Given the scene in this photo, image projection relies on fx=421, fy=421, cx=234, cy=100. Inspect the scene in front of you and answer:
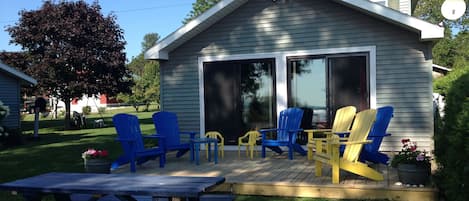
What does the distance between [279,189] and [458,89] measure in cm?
221

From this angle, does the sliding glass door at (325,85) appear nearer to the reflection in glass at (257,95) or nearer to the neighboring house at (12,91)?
the reflection in glass at (257,95)

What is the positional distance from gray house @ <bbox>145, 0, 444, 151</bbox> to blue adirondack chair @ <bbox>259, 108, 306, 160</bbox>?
693 mm

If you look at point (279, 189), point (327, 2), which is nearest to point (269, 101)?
point (327, 2)

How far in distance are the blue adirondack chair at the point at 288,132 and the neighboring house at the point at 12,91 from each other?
9703 mm

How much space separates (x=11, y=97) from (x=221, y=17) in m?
9.06

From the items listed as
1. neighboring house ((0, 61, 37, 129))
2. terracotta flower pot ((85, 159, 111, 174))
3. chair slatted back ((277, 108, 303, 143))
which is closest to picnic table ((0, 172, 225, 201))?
terracotta flower pot ((85, 159, 111, 174))

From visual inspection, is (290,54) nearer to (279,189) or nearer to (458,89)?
(279,189)

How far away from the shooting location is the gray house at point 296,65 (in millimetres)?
7254

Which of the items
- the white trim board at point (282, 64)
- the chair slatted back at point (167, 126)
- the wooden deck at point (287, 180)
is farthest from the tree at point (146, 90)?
the wooden deck at point (287, 180)

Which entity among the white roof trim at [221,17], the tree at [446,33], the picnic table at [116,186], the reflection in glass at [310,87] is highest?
the tree at [446,33]

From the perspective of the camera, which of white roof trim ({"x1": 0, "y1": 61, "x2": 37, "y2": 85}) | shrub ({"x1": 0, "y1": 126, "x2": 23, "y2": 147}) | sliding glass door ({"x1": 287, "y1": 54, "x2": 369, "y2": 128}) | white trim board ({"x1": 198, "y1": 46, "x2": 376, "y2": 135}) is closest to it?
white trim board ({"x1": 198, "y1": 46, "x2": 376, "y2": 135})

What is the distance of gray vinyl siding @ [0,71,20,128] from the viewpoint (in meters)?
13.5

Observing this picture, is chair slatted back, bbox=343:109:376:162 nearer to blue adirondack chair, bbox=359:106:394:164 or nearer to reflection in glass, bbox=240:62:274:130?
blue adirondack chair, bbox=359:106:394:164

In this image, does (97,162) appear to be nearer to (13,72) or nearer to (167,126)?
(167,126)
